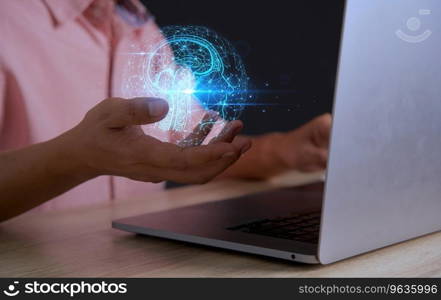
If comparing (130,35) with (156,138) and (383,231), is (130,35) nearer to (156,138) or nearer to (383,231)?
(156,138)

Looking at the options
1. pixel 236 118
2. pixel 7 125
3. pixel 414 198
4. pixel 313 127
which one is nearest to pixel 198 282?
pixel 236 118

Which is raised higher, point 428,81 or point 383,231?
point 428,81

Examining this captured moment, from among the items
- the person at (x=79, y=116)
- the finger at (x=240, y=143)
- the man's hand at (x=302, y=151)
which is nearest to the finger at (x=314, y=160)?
the man's hand at (x=302, y=151)

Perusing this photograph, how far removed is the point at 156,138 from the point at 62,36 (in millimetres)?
349

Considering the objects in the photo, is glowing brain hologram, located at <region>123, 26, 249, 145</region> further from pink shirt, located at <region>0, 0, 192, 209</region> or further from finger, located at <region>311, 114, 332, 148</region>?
finger, located at <region>311, 114, 332, 148</region>

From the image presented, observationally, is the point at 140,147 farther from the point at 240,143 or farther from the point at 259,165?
the point at 259,165

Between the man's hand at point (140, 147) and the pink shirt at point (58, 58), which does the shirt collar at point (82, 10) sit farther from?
the man's hand at point (140, 147)

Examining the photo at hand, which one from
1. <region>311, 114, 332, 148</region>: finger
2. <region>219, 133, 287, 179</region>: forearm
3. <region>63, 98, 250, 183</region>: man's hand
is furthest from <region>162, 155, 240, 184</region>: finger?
<region>219, 133, 287, 179</region>: forearm

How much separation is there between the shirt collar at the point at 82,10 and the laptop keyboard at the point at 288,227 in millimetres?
367

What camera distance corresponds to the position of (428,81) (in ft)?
2.90

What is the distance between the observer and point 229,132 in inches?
35.9

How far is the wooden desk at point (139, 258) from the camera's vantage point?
0.82 meters

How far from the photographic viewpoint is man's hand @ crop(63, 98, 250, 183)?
0.82 metres

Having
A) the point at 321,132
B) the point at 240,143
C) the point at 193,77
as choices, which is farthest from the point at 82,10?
the point at 321,132
